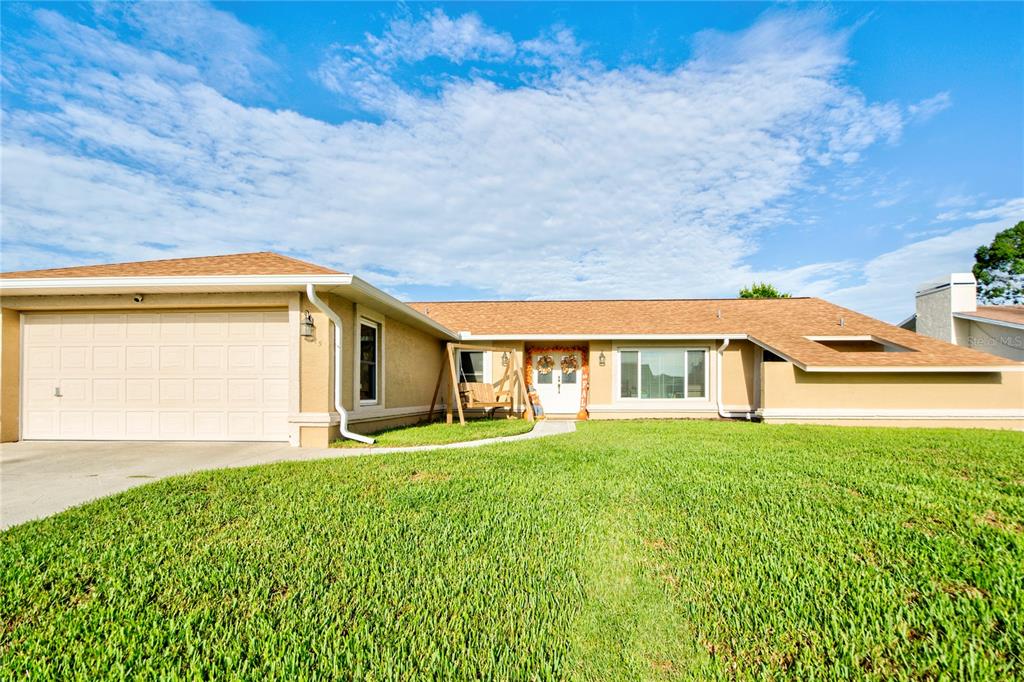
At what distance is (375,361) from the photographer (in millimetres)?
10445

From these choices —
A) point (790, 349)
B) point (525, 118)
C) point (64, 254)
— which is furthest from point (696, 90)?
point (64, 254)

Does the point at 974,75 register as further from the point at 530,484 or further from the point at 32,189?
the point at 32,189

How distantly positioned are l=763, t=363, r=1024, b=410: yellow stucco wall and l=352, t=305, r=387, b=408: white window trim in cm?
932

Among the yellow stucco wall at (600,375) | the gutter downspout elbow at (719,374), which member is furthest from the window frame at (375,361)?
the gutter downspout elbow at (719,374)

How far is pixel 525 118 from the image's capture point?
13586 mm

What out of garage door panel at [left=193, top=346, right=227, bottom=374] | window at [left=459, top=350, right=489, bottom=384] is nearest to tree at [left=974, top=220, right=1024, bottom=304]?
window at [left=459, top=350, right=489, bottom=384]

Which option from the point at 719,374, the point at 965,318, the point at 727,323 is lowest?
the point at 719,374

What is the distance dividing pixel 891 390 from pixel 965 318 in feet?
27.7

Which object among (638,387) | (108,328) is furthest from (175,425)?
(638,387)

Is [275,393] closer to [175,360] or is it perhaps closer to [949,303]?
[175,360]

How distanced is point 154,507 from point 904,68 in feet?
53.2

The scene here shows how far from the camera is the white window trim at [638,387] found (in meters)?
14.4

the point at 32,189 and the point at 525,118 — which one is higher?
the point at 525,118

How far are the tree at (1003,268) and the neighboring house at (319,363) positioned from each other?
2399cm
